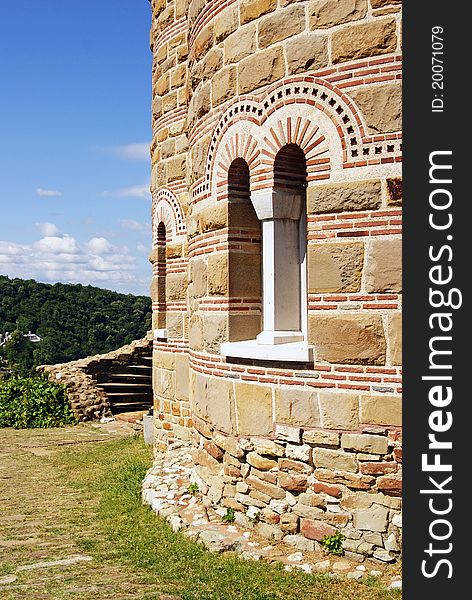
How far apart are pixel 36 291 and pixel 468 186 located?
4037 cm

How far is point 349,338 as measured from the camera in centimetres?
539

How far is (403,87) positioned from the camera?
15.7 ft

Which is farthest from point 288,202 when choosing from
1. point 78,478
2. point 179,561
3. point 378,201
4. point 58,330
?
point 58,330

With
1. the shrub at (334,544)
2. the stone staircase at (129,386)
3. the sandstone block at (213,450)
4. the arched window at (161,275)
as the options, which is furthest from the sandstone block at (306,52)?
the stone staircase at (129,386)

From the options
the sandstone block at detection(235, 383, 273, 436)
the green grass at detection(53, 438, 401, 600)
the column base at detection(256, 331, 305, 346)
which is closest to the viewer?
the green grass at detection(53, 438, 401, 600)

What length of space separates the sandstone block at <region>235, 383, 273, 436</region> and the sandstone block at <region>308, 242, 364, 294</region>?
1068 mm

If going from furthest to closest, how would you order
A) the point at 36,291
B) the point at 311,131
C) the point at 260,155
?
the point at 36,291 → the point at 260,155 → the point at 311,131

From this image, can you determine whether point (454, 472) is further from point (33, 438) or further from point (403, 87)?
point (33, 438)

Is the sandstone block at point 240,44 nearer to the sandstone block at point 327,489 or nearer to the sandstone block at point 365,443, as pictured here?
the sandstone block at point 365,443

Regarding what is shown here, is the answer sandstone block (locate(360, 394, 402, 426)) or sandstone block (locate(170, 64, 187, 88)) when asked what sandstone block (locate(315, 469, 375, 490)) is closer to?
sandstone block (locate(360, 394, 402, 426))

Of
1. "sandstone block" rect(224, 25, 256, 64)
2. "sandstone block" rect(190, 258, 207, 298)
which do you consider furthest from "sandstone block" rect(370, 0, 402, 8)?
"sandstone block" rect(190, 258, 207, 298)

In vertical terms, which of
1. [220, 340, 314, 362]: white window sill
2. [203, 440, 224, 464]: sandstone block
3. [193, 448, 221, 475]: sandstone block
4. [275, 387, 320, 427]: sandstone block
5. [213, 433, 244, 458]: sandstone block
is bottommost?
[193, 448, 221, 475]: sandstone block

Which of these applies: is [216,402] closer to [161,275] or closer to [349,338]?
[349,338]

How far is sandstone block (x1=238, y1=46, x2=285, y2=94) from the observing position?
588 centimetres
